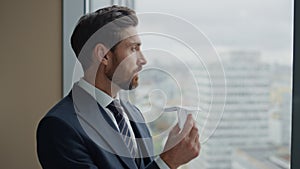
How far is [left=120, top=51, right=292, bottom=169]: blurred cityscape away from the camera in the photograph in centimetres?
103

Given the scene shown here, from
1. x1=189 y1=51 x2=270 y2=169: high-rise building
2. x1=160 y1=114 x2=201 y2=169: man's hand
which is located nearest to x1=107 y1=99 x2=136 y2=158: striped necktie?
x1=160 y1=114 x2=201 y2=169: man's hand

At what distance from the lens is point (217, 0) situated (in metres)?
1.34

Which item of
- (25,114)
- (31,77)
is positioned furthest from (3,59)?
(25,114)

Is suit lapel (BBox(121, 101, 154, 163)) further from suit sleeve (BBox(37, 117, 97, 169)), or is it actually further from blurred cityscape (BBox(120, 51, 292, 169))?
suit sleeve (BBox(37, 117, 97, 169))

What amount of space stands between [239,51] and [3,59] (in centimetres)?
103

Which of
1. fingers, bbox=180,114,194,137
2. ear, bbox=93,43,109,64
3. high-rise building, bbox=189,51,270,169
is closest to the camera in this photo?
fingers, bbox=180,114,194,137

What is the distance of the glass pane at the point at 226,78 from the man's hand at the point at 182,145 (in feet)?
0.08

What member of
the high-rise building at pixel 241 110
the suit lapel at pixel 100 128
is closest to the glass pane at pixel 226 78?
the high-rise building at pixel 241 110

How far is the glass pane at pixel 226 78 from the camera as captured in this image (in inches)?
39.3

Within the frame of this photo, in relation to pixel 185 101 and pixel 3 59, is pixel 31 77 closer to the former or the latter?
pixel 3 59

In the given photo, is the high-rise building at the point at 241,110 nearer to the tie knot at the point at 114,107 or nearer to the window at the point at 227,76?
the window at the point at 227,76

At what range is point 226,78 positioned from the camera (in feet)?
4.11

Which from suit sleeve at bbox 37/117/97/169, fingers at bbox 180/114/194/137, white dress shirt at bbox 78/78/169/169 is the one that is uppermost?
white dress shirt at bbox 78/78/169/169

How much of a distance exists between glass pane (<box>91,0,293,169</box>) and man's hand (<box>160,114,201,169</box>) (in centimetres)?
3
